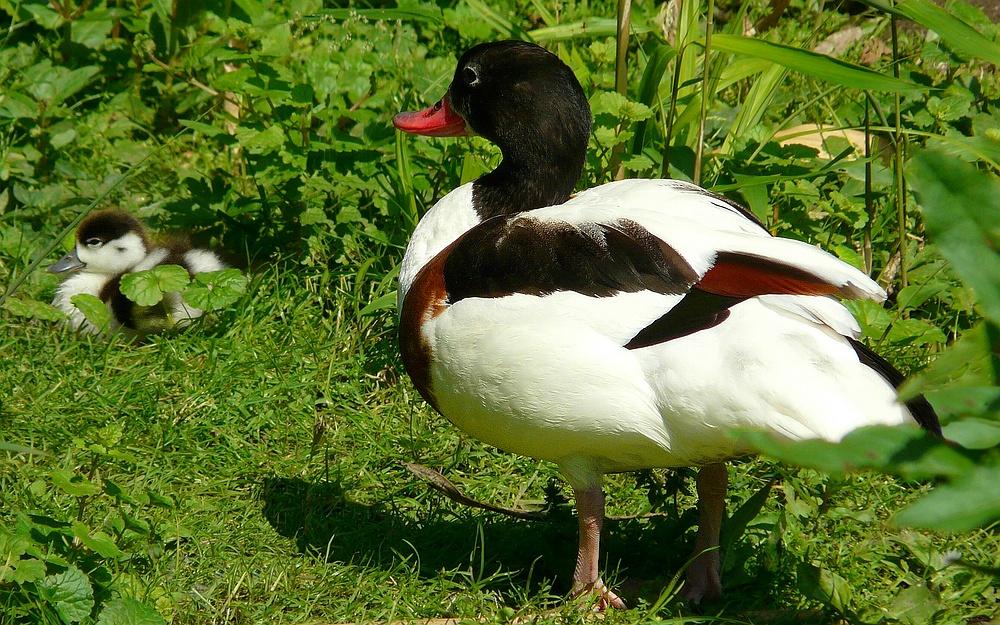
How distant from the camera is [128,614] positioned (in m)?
2.48

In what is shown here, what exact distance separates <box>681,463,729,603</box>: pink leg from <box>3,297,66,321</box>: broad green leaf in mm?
2379

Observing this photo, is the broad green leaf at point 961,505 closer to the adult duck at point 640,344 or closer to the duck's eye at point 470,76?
the adult duck at point 640,344

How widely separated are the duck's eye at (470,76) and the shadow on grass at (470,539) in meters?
1.31

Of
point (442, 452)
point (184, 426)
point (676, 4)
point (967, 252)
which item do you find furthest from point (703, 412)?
point (676, 4)

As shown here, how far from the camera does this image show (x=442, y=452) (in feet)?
11.7

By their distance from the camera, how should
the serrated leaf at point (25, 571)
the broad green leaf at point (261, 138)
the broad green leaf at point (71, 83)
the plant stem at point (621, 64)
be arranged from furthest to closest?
the broad green leaf at point (71, 83) < the broad green leaf at point (261, 138) < the plant stem at point (621, 64) < the serrated leaf at point (25, 571)

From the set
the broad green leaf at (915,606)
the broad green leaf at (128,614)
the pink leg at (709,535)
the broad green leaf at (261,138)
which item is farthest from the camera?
the broad green leaf at (261,138)

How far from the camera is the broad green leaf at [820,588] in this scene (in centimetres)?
269

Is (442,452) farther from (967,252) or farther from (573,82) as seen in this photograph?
(967,252)

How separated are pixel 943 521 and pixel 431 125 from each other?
2431 mm

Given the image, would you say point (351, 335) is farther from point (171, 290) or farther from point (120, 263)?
point (120, 263)

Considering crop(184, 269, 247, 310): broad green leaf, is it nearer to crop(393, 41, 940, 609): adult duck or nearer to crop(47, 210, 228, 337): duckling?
crop(47, 210, 228, 337): duckling

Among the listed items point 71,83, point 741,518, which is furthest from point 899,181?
point 71,83

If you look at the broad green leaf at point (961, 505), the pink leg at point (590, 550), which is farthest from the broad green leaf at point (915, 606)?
the broad green leaf at point (961, 505)
